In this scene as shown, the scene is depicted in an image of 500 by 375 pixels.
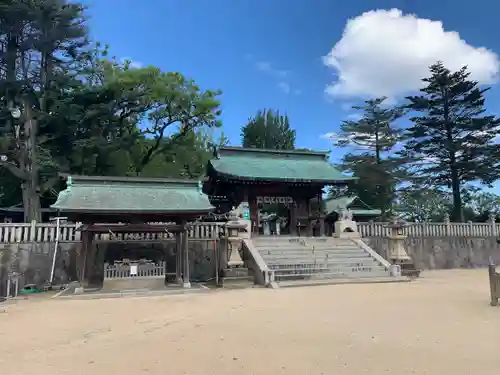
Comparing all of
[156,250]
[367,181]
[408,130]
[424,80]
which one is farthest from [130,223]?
[424,80]

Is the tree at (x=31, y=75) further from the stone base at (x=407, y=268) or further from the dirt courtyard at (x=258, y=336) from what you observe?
the stone base at (x=407, y=268)

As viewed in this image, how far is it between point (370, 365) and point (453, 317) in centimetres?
353

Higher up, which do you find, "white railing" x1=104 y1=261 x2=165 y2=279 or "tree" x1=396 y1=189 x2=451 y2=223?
"tree" x1=396 y1=189 x2=451 y2=223

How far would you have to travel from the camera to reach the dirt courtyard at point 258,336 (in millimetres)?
4484

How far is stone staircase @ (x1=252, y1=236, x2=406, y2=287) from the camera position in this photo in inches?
511

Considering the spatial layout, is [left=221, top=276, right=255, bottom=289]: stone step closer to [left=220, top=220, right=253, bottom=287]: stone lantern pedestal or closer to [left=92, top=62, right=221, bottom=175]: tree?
[left=220, top=220, right=253, bottom=287]: stone lantern pedestal

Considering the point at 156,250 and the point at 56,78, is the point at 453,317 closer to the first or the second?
the point at 156,250

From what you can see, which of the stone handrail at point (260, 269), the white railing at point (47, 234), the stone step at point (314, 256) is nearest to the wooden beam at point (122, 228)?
the white railing at point (47, 234)

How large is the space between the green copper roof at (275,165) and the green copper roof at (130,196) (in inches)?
143

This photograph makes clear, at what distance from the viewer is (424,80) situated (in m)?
Result: 28.4

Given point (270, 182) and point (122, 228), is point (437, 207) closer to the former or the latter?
point (270, 182)

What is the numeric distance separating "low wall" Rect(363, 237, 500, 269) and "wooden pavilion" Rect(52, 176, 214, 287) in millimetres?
9052

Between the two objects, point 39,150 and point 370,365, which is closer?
point 370,365

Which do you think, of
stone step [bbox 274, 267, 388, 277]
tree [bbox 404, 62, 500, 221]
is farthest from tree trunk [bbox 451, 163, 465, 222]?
stone step [bbox 274, 267, 388, 277]
